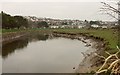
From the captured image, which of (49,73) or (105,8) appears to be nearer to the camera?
(105,8)

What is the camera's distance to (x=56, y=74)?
22688 mm

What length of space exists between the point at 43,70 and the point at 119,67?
66.6 ft

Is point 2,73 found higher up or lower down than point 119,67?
lower down

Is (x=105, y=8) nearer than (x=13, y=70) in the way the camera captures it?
Yes

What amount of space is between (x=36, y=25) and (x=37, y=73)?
12671 centimetres

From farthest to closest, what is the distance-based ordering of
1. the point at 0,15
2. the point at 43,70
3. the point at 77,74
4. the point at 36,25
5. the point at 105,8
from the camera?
1. the point at 36,25
2. the point at 0,15
3. the point at 43,70
4. the point at 77,74
5. the point at 105,8

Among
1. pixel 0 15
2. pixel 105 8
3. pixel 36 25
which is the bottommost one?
pixel 36 25

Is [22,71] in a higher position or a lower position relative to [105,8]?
lower

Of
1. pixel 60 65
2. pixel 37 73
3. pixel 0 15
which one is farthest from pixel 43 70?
pixel 0 15

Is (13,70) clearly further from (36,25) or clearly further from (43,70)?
(36,25)

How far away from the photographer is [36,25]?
490ft

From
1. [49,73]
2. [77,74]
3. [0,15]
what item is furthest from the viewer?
[0,15]

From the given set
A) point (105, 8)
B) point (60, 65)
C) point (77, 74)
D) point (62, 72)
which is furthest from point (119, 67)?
point (60, 65)

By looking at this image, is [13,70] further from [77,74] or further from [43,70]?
[77,74]
